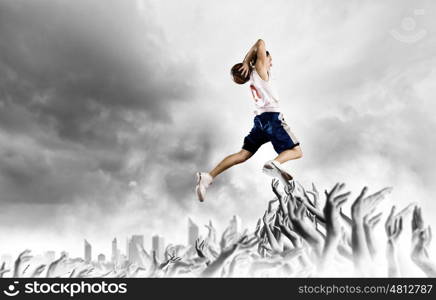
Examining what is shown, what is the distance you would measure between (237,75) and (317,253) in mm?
3637

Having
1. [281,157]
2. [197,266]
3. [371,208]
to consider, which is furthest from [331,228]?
[281,157]

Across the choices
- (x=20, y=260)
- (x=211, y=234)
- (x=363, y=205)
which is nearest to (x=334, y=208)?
(x=363, y=205)

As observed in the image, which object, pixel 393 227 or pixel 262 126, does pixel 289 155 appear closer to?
pixel 262 126

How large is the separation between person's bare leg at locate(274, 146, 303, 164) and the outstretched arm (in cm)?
132

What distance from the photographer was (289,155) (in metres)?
8.24

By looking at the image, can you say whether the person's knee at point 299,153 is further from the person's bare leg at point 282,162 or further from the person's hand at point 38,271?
the person's hand at point 38,271

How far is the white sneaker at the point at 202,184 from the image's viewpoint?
8500 mm

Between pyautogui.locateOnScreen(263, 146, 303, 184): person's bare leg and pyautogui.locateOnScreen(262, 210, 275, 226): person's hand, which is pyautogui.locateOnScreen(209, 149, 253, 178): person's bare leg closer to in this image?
pyautogui.locateOnScreen(263, 146, 303, 184): person's bare leg

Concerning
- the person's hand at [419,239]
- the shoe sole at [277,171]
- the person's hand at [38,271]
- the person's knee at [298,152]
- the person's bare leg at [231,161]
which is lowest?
the person's hand at [419,239]

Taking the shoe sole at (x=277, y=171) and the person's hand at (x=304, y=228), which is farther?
the shoe sole at (x=277, y=171)

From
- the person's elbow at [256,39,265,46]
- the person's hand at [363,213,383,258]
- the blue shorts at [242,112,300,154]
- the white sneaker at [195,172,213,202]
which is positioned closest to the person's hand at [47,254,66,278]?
the white sneaker at [195,172,213,202]

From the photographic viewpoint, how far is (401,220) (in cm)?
605

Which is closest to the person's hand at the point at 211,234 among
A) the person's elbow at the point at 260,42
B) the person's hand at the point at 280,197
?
the person's hand at the point at 280,197

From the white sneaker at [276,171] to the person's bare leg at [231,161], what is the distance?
0.60 meters
